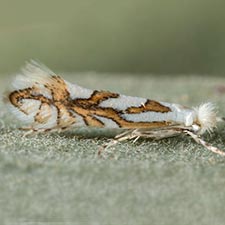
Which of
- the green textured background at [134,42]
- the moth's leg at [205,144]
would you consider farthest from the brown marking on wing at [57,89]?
the green textured background at [134,42]

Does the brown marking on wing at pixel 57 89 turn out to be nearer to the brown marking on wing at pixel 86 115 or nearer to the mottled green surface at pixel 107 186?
the brown marking on wing at pixel 86 115

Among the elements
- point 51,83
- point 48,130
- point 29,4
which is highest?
point 29,4

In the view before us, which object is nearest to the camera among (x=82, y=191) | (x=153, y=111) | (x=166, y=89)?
(x=82, y=191)

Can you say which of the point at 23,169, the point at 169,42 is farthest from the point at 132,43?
the point at 23,169

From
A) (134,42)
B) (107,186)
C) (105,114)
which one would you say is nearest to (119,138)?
(105,114)

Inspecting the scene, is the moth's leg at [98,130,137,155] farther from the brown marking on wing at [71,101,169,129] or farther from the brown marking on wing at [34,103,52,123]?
the brown marking on wing at [34,103,52,123]

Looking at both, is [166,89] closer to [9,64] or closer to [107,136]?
[107,136]
